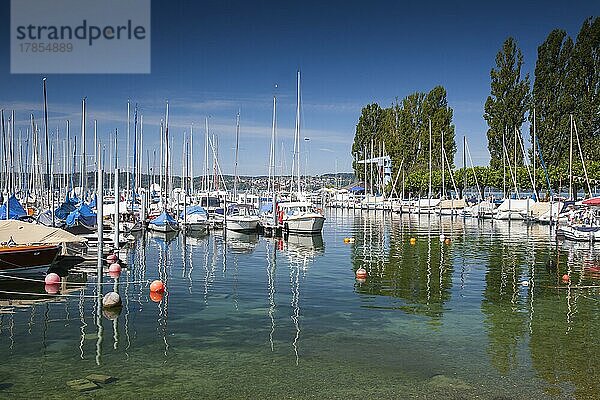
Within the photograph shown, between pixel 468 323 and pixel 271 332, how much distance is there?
220 inches

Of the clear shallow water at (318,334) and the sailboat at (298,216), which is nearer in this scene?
the clear shallow water at (318,334)

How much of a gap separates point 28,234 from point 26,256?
0.89m

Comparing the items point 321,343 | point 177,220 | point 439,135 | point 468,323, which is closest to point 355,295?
point 468,323

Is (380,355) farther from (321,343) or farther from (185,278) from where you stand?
(185,278)

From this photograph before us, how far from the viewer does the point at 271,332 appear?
16156 mm

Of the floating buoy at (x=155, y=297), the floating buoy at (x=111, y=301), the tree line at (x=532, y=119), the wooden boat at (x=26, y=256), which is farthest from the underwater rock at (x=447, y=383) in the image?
the tree line at (x=532, y=119)

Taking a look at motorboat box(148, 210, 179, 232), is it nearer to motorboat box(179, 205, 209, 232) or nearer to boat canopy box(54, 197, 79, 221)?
motorboat box(179, 205, 209, 232)

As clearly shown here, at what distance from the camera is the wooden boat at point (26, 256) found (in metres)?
22.8

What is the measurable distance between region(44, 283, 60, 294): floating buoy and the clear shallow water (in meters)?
0.59

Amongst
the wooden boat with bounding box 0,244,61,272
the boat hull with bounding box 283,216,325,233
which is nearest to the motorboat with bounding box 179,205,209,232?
the boat hull with bounding box 283,216,325,233

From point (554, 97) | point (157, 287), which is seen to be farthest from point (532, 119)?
point (157, 287)

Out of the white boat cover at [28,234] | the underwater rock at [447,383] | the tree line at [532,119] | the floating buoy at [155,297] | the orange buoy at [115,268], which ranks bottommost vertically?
the underwater rock at [447,383]

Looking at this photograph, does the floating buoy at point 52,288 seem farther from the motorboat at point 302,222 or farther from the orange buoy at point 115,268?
the motorboat at point 302,222

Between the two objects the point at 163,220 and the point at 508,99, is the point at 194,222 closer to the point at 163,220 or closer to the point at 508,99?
the point at 163,220
